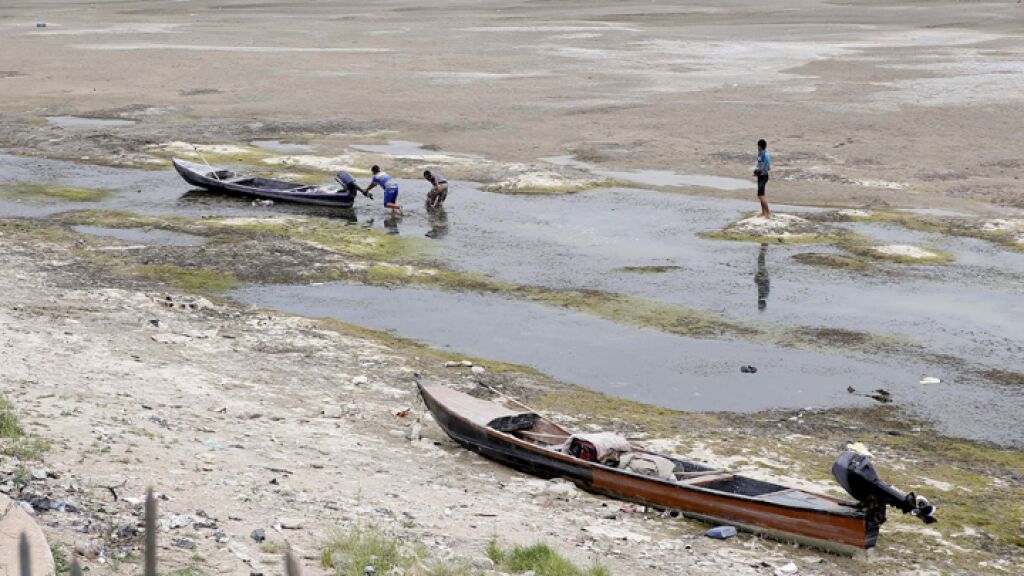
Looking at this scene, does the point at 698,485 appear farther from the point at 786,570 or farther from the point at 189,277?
the point at 189,277

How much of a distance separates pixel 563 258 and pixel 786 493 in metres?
13.5

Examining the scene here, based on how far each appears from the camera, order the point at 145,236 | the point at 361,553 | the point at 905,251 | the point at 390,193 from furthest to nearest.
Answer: the point at 390,193, the point at 145,236, the point at 905,251, the point at 361,553

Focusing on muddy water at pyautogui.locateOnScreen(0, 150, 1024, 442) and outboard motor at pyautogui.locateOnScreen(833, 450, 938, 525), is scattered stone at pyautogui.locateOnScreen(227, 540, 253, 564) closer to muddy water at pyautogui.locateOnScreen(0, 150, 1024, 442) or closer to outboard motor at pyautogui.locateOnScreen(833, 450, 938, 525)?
outboard motor at pyautogui.locateOnScreen(833, 450, 938, 525)

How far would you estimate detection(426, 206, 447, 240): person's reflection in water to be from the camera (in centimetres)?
2851

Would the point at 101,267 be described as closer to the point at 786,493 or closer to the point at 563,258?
the point at 563,258

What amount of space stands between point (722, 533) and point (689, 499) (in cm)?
51

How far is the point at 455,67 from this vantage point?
5766 cm

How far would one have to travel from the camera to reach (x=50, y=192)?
32.9 meters

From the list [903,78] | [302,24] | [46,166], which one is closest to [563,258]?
[46,166]

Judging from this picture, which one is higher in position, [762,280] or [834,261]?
[834,261]

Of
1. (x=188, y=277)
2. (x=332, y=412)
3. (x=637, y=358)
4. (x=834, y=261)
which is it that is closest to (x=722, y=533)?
(x=332, y=412)

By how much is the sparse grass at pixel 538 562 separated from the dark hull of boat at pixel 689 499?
2.12m

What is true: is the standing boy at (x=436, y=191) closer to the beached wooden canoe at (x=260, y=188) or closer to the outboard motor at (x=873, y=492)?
the beached wooden canoe at (x=260, y=188)

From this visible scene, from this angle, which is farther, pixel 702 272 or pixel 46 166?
pixel 46 166
